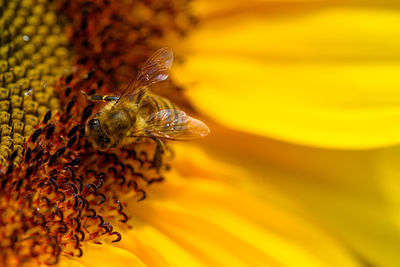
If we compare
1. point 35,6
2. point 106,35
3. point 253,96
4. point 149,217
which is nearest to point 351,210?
point 253,96

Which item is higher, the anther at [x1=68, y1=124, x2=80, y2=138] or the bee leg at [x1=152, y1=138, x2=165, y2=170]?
the bee leg at [x1=152, y1=138, x2=165, y2=170]

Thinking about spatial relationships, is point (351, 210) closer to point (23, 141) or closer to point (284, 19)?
point (284, 19)

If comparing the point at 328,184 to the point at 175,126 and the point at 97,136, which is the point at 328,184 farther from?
the point at 97,136

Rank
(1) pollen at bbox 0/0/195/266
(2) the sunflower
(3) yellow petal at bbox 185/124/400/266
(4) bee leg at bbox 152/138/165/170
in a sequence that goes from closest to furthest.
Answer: (1) pollen at bbox 0/0/195/266
(2) the sunflower
(4) bee leg at bbox 152/138/165/170
(3) yellow petal at bbox 185/124/400/266

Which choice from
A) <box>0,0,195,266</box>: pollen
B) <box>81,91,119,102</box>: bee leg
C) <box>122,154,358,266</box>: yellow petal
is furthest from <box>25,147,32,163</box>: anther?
<box>122,154,358,266</box>: yellow petal

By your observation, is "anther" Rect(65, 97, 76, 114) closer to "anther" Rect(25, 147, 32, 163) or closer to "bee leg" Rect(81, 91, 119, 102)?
"bee leg" Rect(81, 91, 119, 102)

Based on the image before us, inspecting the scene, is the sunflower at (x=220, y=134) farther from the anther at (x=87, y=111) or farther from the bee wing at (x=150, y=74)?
the bee wing at (x=150, y=74)

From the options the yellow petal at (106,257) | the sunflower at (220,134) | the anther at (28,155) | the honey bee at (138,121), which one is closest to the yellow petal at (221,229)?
the sunflower at (220,134)
